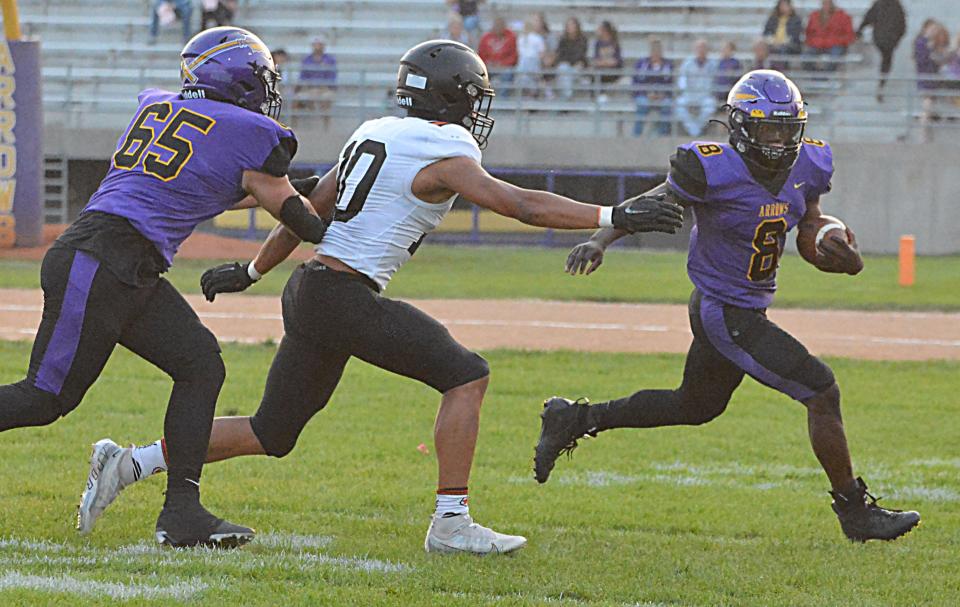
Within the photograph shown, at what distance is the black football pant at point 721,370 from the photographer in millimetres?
5379

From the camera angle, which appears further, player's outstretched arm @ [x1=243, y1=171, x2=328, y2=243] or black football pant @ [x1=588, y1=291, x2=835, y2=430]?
black football pant @ [x1=588, y1=291, x2=835, y2=430]

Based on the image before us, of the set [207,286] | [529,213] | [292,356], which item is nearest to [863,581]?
[529,213]

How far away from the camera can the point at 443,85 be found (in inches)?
203

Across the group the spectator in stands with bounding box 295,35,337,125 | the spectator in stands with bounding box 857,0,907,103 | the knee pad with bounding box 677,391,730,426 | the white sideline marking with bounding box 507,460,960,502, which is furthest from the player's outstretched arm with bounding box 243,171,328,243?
the spectator in stands with bounding box 857,0,907,103

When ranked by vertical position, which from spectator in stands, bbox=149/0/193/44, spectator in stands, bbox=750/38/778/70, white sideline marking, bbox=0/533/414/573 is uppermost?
white sideline marking, bbox=0/533/414/573

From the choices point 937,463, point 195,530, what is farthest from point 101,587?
point 937,463

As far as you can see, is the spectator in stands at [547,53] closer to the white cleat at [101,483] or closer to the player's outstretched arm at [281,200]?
the white cleat at [101,483]

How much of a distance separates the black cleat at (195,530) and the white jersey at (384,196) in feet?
3.21

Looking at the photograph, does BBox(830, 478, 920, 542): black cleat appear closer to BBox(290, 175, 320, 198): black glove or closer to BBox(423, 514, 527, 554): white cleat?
BBox(423, 514, 527, 554): white cleat

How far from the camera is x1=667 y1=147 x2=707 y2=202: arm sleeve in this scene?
542 centimetres

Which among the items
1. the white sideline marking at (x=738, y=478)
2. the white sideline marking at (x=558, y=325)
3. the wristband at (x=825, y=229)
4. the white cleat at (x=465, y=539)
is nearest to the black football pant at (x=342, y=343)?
the white cleat at (x=465, y=539)

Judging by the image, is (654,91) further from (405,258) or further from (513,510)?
(405,258)

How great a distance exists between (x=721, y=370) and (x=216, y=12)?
19.1 m

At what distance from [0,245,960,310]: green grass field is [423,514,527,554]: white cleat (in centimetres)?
931
